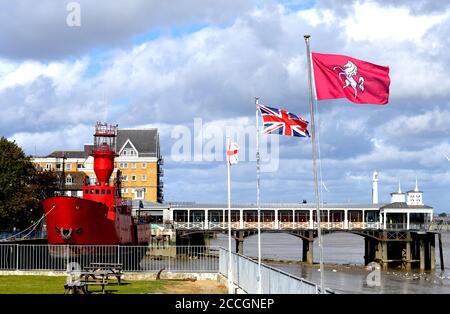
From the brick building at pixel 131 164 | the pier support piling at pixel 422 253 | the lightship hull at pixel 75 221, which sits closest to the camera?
the lightship hull at pixel 75 221

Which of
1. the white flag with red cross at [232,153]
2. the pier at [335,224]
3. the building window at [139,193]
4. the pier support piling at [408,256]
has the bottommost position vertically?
the pier support piling at [408,256]

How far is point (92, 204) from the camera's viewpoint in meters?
49.2

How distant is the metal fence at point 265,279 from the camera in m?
20.3

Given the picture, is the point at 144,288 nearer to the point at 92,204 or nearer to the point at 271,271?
the point at 271,271

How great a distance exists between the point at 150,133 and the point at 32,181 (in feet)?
225

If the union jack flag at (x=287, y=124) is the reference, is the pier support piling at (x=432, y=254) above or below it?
below

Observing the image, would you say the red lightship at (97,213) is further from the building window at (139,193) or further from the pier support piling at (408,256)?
the building window at (139,193)

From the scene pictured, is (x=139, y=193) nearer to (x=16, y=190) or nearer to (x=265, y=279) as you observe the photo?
(x=16, y=190)

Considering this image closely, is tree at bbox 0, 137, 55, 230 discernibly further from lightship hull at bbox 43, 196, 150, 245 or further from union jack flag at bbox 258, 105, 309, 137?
union jack flag at bbox 258, 105, 309, 137

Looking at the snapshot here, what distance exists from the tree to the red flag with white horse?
61.5 metres

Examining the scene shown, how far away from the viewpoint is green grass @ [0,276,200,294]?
104 ft

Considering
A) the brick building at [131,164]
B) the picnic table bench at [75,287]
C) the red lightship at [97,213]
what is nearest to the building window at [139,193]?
the brick building at [131,164]

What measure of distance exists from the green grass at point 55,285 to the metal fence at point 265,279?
3355 mm

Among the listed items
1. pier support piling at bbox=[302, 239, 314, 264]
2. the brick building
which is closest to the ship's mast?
pier support piling at bbox=[302, 239, 314, 264]
